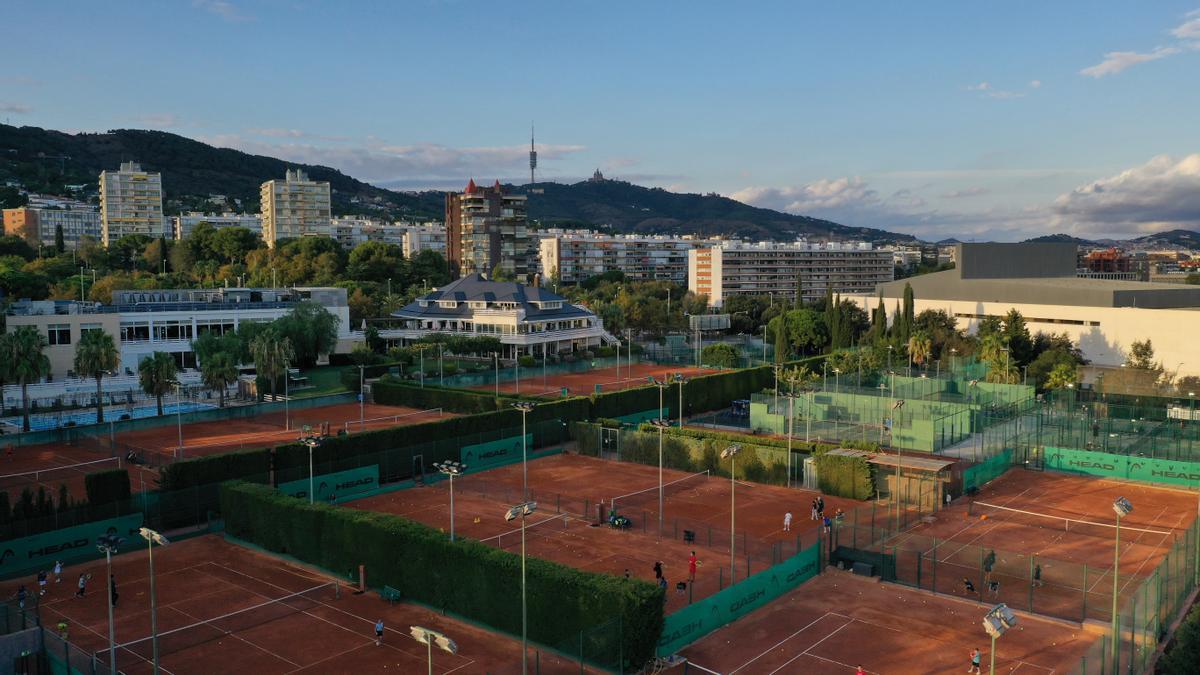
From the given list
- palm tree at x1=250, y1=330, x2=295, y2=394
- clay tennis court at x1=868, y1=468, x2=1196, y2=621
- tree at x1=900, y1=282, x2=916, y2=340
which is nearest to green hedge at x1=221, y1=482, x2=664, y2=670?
clay tennis court at x1=868, y1=468, x2=1196, y2=621

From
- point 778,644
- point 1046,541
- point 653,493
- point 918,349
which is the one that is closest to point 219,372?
point 653,493

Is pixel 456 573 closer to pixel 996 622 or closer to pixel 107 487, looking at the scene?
pixel 996 622

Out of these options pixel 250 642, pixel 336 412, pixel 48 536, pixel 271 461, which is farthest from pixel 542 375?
pixel 250 642

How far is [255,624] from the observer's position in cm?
2742

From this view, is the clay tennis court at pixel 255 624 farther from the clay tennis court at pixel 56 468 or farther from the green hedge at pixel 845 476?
the green hedge at pixel 845 476

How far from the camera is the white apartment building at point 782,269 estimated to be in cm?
16612

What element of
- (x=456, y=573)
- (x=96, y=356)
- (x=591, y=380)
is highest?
(x=96, y=356)

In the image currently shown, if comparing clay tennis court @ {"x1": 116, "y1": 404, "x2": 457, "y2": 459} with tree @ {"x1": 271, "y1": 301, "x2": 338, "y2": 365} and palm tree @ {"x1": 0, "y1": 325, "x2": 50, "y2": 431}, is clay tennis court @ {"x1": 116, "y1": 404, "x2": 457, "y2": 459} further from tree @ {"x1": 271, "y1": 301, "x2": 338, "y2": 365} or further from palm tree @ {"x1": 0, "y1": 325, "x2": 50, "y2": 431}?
tree @ {"x1": 271, "y1": 301, "x2": 338, "y2": 365}

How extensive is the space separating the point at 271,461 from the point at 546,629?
22.7 m

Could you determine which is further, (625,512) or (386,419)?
(386,419)

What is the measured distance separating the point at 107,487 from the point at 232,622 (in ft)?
43.9

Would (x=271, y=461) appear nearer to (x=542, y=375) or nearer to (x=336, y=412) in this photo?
(x=336, y=412)

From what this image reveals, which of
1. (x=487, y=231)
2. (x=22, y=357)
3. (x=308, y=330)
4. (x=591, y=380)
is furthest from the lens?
(x=487, y=231)

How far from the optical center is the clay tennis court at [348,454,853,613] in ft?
106
